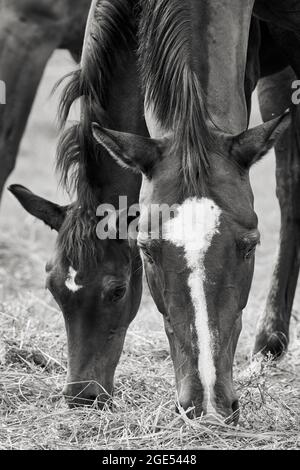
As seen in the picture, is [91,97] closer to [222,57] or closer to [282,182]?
[222,57]

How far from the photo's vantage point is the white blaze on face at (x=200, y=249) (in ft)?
9.93

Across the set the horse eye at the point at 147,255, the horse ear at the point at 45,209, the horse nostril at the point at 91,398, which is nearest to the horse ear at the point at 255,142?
the horse eye at the point at 147,255

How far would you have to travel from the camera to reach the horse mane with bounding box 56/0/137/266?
159 inches

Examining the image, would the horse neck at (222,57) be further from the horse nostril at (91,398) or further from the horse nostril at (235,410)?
the horse nostril at (91,398)

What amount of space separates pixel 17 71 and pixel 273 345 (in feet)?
6.63

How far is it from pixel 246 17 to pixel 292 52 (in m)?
0.71

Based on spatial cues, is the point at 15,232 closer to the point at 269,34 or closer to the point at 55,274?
the point at 269,34

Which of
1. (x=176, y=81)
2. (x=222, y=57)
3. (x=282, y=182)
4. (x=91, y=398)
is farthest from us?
(x=282, y=182)

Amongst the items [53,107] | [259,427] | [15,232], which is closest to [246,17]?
[259,427]

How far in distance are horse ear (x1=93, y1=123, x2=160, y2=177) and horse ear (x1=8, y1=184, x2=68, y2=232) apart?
783mm

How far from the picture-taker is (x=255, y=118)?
12.6 m

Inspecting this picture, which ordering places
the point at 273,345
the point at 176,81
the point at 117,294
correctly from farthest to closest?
the point at 273,345 < the point at 117,294 < the point at 176,81

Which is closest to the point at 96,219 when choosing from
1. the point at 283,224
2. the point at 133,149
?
the point at 133,149

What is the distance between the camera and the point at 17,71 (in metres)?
5.19
